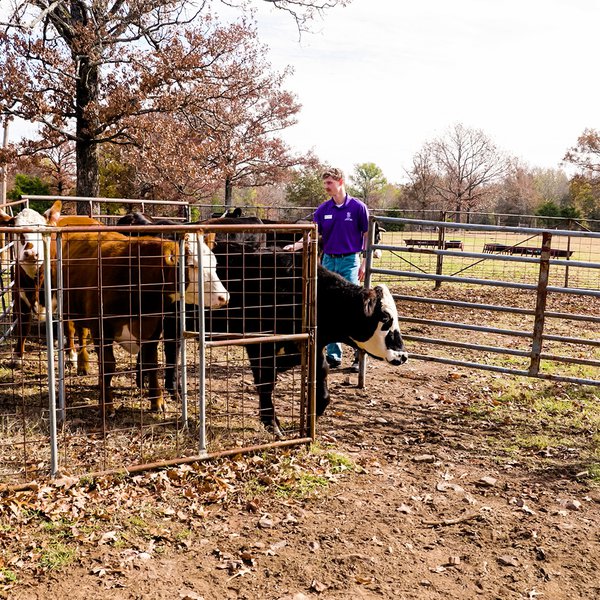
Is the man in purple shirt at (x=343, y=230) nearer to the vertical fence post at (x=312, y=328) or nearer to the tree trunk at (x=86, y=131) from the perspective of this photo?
the vertical fence post at (x=312, y=328)

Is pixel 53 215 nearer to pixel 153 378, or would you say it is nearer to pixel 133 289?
pixel 133 289

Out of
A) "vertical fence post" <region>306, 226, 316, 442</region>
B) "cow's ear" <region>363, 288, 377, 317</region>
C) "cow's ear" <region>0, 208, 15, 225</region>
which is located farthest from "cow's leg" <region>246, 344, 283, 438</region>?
"cow's ear" <region>0, 208, 15, 225</region>

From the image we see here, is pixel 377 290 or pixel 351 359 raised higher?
pixel 377 290

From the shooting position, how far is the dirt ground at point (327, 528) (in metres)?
3.84

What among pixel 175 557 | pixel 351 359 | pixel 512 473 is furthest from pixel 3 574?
pixel 351 359

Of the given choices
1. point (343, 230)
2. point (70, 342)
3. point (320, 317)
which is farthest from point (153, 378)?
point (343, 230)

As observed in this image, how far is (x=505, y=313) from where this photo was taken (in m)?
14.3

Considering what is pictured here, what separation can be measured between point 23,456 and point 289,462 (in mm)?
2208

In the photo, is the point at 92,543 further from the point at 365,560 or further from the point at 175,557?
the point at 365,560

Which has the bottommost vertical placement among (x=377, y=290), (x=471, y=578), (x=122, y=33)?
(x=471, y=578)

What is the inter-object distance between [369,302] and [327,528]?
2536 millimetres

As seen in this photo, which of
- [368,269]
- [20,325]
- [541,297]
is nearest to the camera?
[20,325]

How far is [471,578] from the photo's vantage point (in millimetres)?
3965

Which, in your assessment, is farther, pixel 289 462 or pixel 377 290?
pixel 377 290
